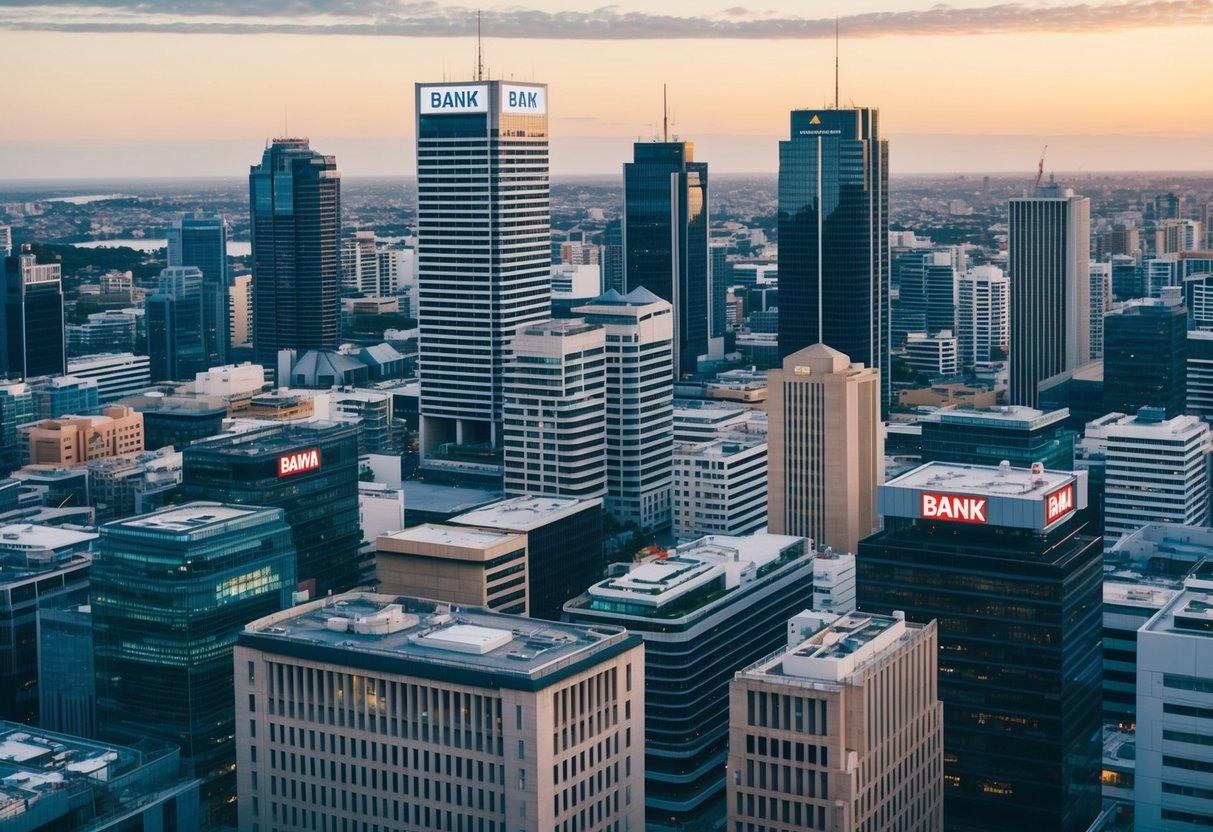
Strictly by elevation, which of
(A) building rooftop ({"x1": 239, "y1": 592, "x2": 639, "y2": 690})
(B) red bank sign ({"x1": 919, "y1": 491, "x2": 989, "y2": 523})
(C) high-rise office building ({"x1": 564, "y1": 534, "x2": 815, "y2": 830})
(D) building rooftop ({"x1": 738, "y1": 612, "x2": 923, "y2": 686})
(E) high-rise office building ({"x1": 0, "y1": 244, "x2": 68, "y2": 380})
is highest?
(E) high-rise office building ({"x1": 0, "y1": 244, "x2": 68, "y2": 380})

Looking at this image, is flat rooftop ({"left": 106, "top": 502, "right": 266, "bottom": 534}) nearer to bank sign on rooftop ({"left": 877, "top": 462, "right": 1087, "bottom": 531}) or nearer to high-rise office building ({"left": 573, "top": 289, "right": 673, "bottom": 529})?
bank sign on rooftop ({"left": 877, "top": 462, "right": 1087, "bottom": 531})

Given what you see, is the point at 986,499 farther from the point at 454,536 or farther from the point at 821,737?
the point at 454,536

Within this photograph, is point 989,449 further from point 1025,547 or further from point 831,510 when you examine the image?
point 1025,547

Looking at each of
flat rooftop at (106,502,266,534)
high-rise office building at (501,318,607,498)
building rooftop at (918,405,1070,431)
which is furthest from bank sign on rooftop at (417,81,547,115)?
flat rooftop at (106,502,266,534)

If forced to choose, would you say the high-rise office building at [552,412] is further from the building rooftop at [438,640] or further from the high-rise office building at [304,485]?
the building rooftop at [438,640]

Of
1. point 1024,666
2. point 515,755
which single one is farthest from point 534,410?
point 515,755

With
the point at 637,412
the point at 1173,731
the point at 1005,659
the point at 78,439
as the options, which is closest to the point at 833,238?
the point at 637,412
